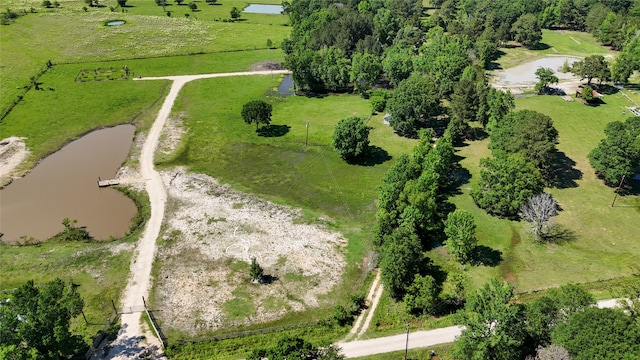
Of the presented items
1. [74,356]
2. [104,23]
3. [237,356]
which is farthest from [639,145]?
[104,23]

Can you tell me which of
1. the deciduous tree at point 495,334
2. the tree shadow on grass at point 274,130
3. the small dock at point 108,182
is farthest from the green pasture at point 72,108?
the deciduous tree at point 495,334

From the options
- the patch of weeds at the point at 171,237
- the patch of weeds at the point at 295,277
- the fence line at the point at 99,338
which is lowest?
the fence line at the point at 99,338

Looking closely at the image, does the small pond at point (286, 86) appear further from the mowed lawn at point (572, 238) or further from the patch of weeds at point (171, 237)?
the patch of weeds at point (171, 237)

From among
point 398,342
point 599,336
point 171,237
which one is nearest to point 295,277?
point 398,342

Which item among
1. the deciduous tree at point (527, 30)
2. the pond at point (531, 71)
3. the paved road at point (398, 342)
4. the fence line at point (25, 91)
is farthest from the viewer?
the deciduous tree at point (527, 30)

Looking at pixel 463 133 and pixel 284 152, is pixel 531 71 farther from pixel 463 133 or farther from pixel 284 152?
pixel 284 152

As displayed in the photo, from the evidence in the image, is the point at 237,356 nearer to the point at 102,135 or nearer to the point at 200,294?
the point at 200,294
